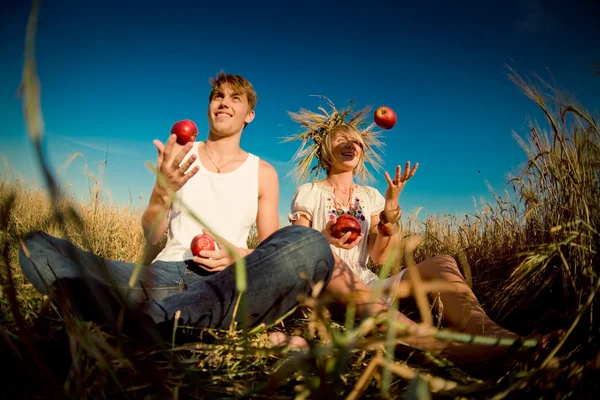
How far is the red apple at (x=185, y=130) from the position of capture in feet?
9.23

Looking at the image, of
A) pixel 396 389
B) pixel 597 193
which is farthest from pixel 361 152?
pixel 396 389

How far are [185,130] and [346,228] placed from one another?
4.90 ft

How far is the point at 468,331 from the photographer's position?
6.20 ft

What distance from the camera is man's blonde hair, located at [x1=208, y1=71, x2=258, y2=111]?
307cm

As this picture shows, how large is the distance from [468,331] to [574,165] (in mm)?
996

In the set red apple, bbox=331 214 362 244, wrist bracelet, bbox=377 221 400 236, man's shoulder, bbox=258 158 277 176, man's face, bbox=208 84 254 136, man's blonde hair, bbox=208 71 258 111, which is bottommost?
red apple, bbox=331 214 362 244

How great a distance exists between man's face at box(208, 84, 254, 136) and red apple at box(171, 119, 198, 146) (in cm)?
19

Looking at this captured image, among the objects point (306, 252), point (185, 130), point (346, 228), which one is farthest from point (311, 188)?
point (306, 252)

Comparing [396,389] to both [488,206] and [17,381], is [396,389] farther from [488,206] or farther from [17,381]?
[488,206]

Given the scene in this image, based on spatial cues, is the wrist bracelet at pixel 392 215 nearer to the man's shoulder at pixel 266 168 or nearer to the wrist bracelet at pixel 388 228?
the wrist bracelet at pixel 388 228

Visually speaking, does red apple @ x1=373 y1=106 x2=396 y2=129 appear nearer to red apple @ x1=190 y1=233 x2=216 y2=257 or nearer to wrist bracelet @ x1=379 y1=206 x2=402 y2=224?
wrist bracelet @ x1=379 y1=206 x2=402 y2=224

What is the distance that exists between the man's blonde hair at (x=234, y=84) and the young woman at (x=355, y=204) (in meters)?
1.00

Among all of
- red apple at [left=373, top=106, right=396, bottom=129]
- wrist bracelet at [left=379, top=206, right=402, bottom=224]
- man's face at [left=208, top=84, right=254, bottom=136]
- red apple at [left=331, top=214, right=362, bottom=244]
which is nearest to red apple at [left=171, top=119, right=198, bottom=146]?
man's face at [left=208, top=84, right=254, bottom=136]

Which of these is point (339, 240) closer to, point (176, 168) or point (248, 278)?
point (248, 278)
